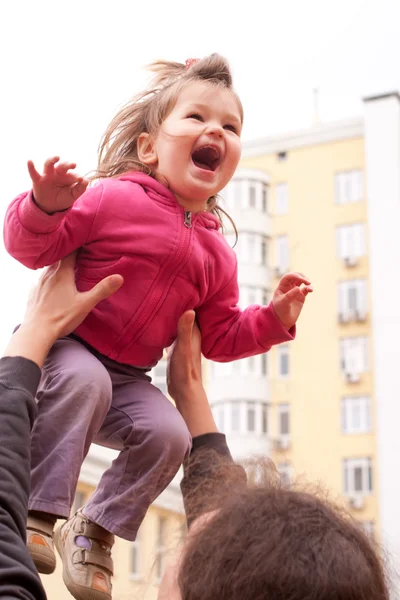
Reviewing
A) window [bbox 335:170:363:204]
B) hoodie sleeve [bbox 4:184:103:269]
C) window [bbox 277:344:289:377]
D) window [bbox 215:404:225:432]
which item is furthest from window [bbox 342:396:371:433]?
hoodie sleeve [bbox 4:184:103:269]

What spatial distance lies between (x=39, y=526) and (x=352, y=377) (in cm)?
1323

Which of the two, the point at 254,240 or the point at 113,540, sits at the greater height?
the point at 254,240

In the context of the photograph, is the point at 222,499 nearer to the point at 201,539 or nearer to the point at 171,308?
the point at 201,539

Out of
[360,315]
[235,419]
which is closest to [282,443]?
[235,419]

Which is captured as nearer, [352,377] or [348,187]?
[352,377]

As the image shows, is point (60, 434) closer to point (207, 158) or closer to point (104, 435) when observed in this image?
point (104, 435)

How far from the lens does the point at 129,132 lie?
56.4 inches

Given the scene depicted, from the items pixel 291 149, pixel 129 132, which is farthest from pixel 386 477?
pixel 129 132

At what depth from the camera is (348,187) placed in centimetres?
1476

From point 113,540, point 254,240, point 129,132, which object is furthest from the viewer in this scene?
point 254,240

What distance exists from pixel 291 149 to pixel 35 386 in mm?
14807

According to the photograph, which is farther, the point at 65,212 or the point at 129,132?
the point at 129,132

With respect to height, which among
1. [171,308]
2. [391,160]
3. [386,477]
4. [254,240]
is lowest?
[386,477]

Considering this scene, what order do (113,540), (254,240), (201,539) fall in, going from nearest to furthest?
(201,539) < (113,540) < (254,240)
